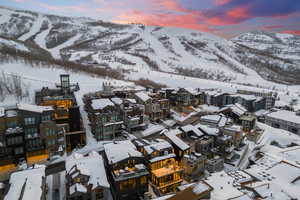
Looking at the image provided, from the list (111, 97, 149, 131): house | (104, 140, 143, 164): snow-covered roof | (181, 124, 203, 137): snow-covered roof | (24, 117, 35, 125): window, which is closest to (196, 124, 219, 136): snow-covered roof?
(181, 124, 203, 137): snow-covered roof

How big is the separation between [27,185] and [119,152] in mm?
12013

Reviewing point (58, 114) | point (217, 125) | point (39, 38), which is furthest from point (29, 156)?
point (39, 38)

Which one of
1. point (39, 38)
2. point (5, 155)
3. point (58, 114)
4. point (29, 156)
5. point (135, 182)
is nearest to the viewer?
point (135, 182)

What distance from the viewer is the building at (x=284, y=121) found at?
178ft

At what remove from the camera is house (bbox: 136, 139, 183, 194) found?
29.2 m

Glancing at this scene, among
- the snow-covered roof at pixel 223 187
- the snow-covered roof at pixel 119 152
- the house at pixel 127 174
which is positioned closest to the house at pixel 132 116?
the snow-covered roof at pixel 119 152

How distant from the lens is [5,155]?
29.4 meters

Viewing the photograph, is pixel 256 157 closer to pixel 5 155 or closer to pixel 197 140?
pixel 197 140

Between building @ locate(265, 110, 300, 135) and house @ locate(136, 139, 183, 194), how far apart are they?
141 feet

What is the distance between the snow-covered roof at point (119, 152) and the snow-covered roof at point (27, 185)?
8.91 meters

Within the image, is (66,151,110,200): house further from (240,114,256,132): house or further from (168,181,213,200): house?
(240,114,256,132): house

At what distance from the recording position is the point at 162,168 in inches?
1217

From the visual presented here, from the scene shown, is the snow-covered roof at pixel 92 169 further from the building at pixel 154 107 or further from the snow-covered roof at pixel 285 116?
the snow-covered roof at pixel 285 116

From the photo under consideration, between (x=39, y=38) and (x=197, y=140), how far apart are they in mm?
189913
